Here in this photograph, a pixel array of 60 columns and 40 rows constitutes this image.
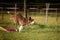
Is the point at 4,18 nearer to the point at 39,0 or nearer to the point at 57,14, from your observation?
the point at 57,14

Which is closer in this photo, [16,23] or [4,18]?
[16,23]

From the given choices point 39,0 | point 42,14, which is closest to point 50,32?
point 42,14

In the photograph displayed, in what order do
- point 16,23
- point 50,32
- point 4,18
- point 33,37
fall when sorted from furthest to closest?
point 4,18, point 16,23, point 50,32, point 33,37

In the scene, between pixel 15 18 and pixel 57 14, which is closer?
pixel 15 18

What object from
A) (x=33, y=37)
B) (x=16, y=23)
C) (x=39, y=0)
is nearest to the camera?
(x=33, y=37)

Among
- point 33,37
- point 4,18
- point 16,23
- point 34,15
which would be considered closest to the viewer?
point 33,37

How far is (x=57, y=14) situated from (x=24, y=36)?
727 cm

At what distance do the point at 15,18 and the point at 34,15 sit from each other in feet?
16.8

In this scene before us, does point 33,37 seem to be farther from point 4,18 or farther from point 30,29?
point 4,18

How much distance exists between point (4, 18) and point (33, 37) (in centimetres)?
570

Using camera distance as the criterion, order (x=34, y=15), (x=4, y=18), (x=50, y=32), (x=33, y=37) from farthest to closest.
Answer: (x=34, y=15)
(x=4, y=18)
(x=50, y=32)
(x=33, y=37)

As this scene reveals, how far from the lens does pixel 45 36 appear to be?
956 centimetres

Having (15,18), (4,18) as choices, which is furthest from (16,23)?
(4,18)

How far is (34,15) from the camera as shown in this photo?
16.1m
